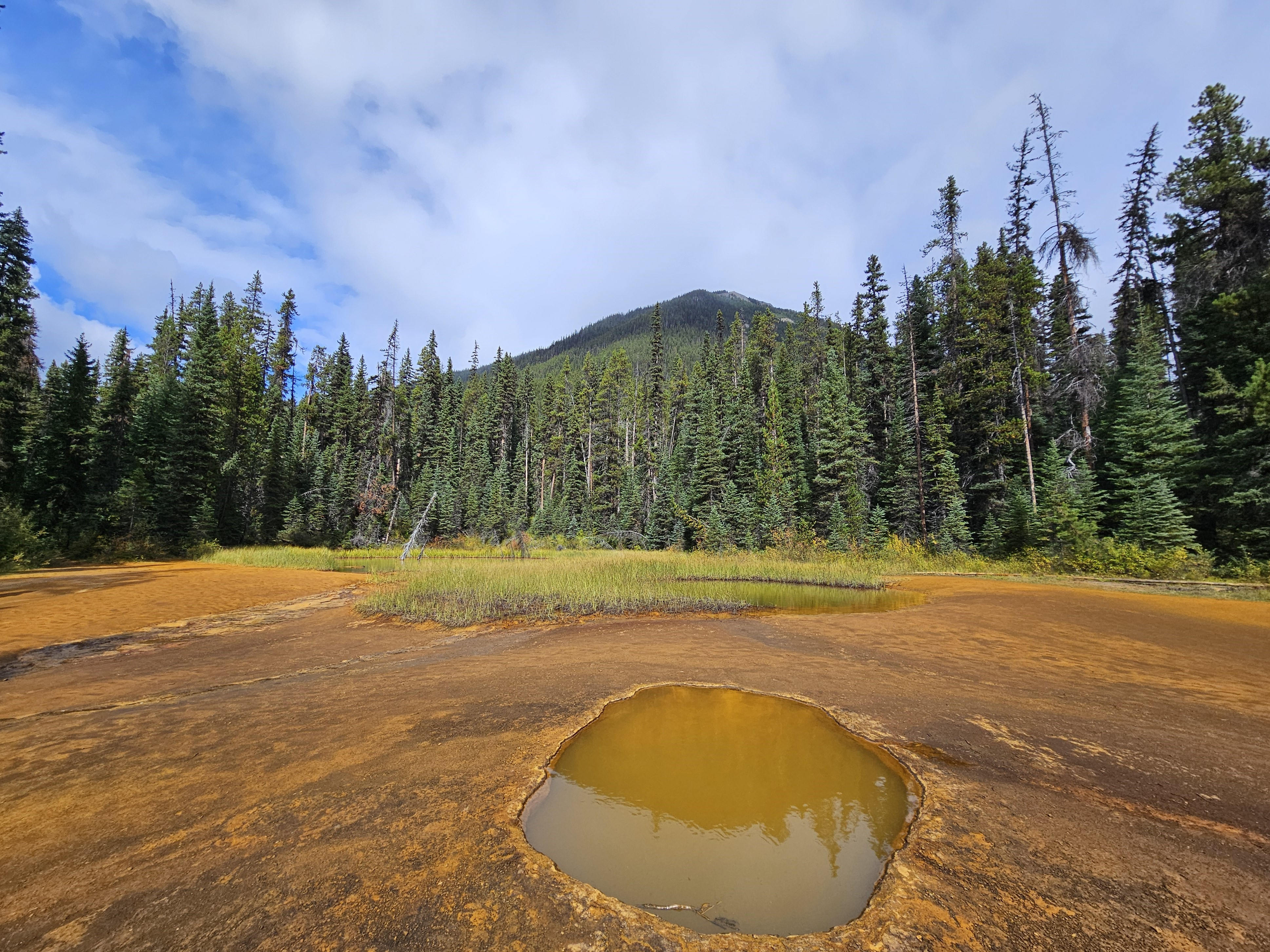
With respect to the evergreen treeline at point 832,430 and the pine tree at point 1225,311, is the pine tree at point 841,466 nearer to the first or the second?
the evergreen treeline at point 832,430

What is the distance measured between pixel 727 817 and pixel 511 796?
1.63 meters

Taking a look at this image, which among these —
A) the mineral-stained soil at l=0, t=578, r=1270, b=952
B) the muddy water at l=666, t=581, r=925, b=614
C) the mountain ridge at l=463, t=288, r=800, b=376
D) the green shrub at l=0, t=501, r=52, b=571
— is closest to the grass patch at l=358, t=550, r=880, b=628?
the muddy water at l=666, t=581, r=925, b=614

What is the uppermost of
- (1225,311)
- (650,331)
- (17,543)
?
(650,331)

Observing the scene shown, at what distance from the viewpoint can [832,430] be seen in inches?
1280

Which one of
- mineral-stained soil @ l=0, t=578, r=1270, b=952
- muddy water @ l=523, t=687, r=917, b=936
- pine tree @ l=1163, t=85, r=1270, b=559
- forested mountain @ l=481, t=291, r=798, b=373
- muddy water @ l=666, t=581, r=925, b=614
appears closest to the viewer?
mineral-stained soil @ l=0, t=578, r=1270, b=952

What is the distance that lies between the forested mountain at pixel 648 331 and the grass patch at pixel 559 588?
→ 62849mm

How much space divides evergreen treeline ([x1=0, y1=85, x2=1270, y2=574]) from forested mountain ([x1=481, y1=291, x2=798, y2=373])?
3676 cm

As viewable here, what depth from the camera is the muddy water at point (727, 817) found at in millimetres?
2812

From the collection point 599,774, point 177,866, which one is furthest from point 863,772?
point 177,866

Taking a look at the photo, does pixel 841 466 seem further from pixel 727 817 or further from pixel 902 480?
pixel 727 817

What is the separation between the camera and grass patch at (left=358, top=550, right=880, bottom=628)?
11.9 m

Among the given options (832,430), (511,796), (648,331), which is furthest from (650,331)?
(511,796)

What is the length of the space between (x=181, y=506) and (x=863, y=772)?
113 feet

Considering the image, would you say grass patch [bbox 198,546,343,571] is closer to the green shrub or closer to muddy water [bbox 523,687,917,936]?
the green shrub
